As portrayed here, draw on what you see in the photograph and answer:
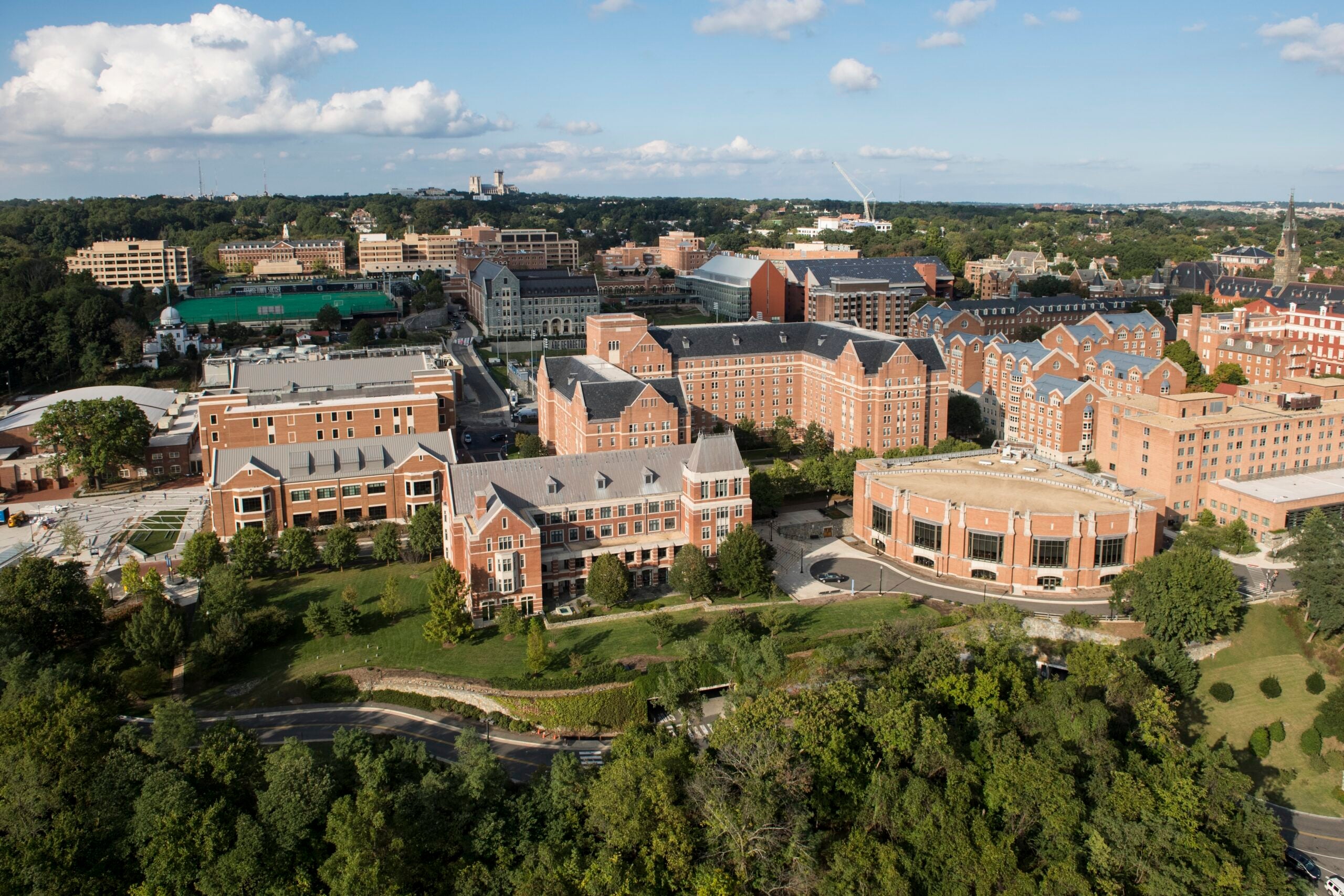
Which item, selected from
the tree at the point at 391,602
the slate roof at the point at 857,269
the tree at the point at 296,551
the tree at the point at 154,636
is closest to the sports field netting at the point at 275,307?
the slate roof at the point at 857,269

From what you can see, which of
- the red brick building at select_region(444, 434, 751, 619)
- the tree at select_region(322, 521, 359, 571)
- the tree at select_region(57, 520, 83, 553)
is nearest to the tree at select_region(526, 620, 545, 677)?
the red brick building at select_region(444, 434, 751, 619)

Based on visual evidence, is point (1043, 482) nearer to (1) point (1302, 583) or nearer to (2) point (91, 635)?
(1) point (1302, 583)

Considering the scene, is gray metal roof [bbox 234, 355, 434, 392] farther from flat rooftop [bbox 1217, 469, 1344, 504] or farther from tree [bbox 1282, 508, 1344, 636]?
tree [bbox 1282, 508, 1344, 636]

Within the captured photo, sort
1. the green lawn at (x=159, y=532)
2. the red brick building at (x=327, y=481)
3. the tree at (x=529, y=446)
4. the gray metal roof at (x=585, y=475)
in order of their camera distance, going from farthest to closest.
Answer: the tree at (x=529, y=446) → the green lawn at (x=159, y=532) → the red brick building at (x=327, y=481) → the gray metal roof at (x=585, y=475)

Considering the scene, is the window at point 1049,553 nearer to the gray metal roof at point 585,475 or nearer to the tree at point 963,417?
the gray metal roof at point 585,475

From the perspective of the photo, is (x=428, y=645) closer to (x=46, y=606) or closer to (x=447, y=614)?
(x=447, y=614)

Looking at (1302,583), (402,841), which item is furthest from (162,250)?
(1302,583)
